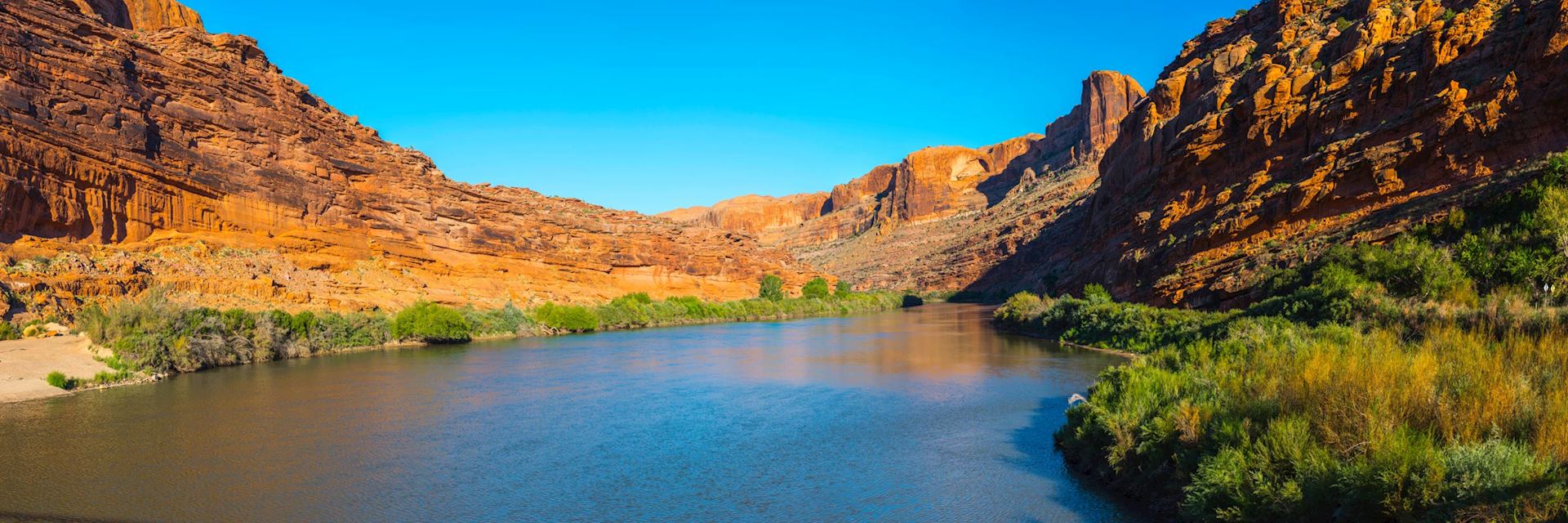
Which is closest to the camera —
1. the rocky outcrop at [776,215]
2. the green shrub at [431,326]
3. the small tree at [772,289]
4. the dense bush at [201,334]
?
the dense bush at [201,334]

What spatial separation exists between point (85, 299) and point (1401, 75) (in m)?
41.3

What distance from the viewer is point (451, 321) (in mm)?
33156

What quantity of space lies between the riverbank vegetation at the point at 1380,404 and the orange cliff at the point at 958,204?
185ft

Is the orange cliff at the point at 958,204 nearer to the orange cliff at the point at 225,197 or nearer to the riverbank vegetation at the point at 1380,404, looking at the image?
the orange cliff at the point at 225,197

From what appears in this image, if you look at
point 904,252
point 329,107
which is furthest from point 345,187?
point 904,252

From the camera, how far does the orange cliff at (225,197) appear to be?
28.7m

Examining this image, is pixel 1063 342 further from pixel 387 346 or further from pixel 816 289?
pixel 816 289

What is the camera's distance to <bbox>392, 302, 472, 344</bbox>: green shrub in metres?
32.0

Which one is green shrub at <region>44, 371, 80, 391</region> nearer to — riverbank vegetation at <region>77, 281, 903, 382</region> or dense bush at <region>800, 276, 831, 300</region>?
riverbank vegetation at <region>77, 281, 903, 382</region>

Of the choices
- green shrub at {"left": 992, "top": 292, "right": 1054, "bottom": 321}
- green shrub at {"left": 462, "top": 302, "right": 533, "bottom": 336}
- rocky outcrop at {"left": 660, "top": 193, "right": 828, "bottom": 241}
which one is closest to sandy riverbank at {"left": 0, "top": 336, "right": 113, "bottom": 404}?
green shrub at {"left": 462, "top": 302, "right": 533, "bottom": 336}

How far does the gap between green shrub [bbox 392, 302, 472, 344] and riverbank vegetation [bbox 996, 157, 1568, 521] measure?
93.3 feet

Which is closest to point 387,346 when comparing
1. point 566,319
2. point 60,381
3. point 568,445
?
point 566,319

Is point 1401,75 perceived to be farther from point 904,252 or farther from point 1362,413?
point 904,252

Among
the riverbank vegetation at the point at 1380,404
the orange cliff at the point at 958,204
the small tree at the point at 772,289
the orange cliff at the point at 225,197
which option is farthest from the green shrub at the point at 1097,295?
the orange cliff at the point at 958,204
